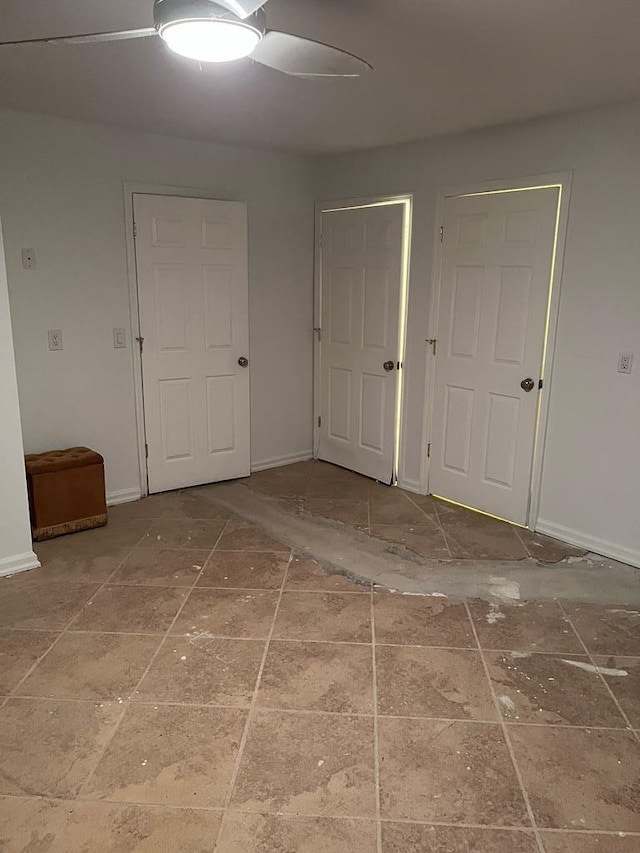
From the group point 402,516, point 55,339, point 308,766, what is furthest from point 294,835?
point 55,339

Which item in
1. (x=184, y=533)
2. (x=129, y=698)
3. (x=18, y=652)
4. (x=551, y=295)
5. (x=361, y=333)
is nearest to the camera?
(x=129, y=698)

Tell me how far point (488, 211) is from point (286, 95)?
1.39 meters

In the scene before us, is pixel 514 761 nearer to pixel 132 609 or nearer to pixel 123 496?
pixel 132 609

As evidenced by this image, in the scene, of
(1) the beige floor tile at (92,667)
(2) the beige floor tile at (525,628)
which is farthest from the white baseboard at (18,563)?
(2) the beige floor tile at (525,628)

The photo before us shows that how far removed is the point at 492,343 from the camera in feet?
12.2

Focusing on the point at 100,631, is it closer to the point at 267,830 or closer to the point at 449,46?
the point at 267,830

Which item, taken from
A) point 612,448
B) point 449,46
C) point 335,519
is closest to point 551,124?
point 449,46

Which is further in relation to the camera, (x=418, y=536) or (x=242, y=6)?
(x=418, y=536)

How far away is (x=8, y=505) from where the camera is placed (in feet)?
10.1

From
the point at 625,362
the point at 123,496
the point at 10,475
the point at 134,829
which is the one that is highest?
the point at 625,362

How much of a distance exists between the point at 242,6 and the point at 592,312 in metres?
2.37

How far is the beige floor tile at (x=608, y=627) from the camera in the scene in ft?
8.41

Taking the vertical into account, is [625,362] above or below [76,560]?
above

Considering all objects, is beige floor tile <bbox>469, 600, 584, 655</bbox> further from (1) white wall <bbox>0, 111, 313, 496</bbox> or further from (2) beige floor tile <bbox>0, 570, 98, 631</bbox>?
(1) white wall <bbox>0, 111, 313, 496</bbox>
